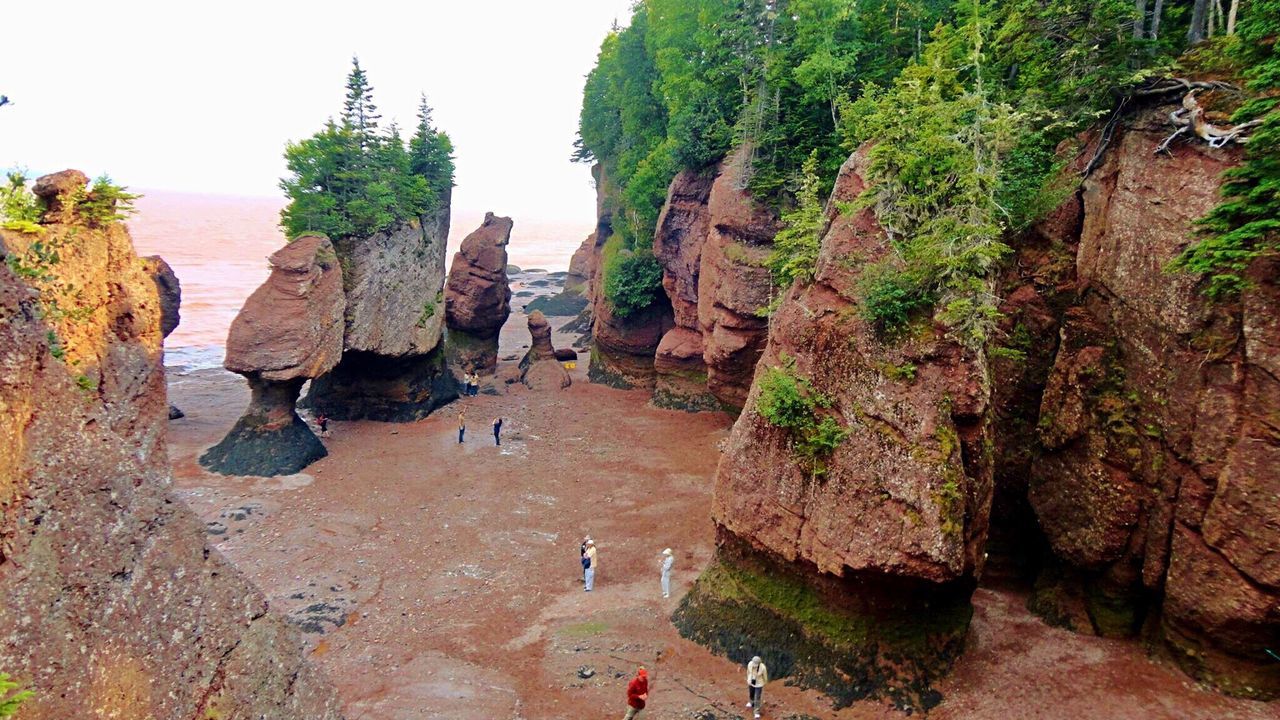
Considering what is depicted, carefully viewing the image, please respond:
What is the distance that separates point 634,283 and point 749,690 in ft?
83.8

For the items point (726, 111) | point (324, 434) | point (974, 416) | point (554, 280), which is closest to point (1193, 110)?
point (974, 416)

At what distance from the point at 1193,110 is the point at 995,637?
10.7 meters

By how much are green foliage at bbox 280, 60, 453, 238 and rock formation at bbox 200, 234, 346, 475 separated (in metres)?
2.32

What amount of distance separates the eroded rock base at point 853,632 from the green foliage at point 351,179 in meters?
23.6

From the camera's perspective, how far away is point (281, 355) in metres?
24.1

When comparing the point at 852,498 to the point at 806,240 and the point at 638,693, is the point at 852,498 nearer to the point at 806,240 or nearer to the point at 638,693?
the point at 638,693

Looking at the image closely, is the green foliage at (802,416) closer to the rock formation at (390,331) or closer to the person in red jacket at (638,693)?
the person in red jacket at (638,693)

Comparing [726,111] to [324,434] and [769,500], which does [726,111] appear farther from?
[324,434]

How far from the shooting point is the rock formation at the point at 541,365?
124 ft

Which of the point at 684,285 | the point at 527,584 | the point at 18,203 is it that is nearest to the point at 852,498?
the point at 527,584

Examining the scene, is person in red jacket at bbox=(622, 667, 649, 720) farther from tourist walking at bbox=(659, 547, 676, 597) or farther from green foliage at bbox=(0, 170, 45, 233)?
green foliage at bbox=(0, 170, 45, 233)

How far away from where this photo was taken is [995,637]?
13.3 metres

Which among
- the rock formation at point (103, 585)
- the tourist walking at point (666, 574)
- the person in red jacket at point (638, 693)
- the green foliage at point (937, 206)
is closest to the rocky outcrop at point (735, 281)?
the tourist walking at point (666, 574)

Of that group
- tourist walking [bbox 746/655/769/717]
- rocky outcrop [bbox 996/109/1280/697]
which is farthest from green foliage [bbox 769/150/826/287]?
tourist walking [bbox 746/655/769/717]
